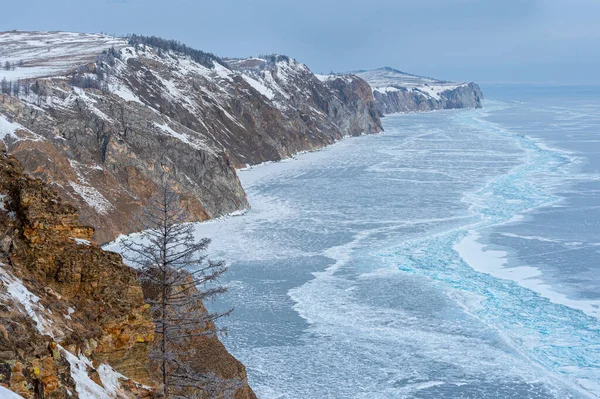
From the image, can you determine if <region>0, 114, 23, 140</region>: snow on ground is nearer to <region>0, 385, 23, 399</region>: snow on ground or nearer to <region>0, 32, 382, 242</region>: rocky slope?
<region>0, 32, 382, 242</region>: rocky slope

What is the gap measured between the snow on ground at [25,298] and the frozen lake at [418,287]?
964 cm

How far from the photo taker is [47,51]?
101562mm

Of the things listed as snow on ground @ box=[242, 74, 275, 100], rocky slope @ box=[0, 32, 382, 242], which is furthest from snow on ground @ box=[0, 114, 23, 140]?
snow on ground @ box=[242, 74, 275, 100]

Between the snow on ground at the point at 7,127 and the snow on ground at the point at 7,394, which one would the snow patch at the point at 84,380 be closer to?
the snow on ground at the point at 7,394

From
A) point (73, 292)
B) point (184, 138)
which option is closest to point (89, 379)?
point (73, 292)

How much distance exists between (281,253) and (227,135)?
43.8 meters

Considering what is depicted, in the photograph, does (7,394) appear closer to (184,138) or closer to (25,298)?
(25,298)

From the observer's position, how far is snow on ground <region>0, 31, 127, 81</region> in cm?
6725

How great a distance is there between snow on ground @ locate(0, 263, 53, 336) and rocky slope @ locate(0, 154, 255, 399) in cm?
2

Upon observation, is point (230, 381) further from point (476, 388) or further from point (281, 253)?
point (281, 253)

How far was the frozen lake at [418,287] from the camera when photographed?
18.7 meters

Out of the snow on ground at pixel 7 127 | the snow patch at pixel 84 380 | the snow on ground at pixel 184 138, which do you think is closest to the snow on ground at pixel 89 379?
the snow patch at pixel 84 380

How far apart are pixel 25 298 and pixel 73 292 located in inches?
51.6

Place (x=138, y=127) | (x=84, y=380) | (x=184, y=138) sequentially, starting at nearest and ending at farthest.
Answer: (x=84, y=380) → (x=138, y=127) → (x=184, y=138)
